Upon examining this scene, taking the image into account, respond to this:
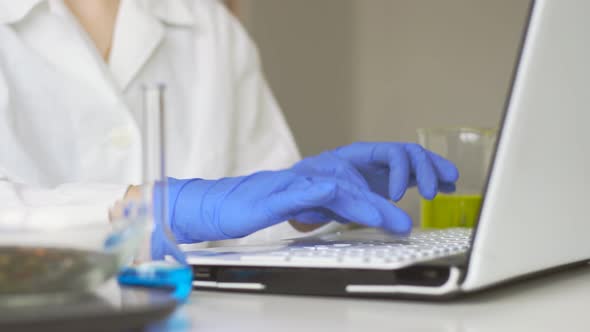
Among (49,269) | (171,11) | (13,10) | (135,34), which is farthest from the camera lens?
(171,11)

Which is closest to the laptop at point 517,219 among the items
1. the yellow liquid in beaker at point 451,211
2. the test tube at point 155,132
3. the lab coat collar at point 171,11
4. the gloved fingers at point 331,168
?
the test tube at point 155,132

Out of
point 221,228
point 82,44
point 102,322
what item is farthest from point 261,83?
point 102,322

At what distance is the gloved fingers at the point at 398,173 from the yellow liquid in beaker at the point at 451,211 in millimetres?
404

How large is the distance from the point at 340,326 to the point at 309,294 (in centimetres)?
13

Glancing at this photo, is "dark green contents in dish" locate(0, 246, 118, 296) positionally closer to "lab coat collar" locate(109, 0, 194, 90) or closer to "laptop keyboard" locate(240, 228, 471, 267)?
"laptop keyboard" locate(240, 228, 471, 267)

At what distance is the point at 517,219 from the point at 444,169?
49 centimetres

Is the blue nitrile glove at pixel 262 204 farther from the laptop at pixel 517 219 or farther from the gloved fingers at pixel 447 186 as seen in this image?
the gloved fingers at pixel 447 186

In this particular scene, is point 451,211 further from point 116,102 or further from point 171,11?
point 171,11

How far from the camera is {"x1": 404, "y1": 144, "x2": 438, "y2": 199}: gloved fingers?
3.48ft

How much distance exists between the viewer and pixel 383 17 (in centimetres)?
343

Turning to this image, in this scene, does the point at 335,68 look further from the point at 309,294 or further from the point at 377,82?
the point at 309,294

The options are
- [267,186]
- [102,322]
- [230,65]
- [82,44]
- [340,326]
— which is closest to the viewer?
[102,322]

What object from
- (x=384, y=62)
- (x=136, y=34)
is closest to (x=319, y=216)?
(x=136, y=34)

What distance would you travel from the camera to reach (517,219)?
0.63m
